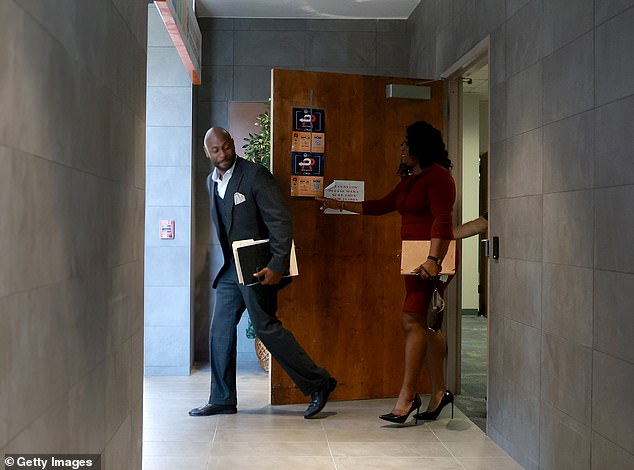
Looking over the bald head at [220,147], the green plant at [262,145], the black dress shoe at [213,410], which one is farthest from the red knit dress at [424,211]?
the green plant at [262,145]

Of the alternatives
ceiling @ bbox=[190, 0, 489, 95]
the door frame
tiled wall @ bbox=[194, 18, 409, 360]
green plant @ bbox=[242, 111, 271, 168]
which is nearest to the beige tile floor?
the door frame

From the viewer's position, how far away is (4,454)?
148 cm

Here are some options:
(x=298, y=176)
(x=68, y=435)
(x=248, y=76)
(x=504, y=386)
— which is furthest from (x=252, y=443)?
(x=248, y=76)

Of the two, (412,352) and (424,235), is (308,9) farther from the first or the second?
(412,352)

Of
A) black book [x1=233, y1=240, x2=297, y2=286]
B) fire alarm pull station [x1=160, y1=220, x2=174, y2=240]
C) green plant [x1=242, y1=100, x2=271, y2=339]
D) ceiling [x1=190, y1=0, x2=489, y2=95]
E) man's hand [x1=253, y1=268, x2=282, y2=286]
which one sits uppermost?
ceiling [x1=190, y1=0, x2=489, y2=95]

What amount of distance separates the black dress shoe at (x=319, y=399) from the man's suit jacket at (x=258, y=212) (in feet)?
2.48

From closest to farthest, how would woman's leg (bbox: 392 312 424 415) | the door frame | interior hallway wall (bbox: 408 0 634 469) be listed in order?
1. interior hallway wall (bbox: 408 0 634 469)
2. woman's leg (bbox: 392 312 424 415)
3. the door frame

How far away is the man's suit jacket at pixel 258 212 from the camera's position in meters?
4.45

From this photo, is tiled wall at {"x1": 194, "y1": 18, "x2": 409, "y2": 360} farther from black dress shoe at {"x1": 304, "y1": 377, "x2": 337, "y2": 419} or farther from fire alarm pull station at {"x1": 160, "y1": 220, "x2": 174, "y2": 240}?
black dress shoe at {"x1": 304, "y1": 377, "x2": 337, "y2": 419}

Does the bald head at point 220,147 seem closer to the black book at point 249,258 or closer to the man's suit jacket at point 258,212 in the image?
the man's suit jacket at point 258,212

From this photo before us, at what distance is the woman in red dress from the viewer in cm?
420

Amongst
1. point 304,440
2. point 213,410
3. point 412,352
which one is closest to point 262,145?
point 213,410

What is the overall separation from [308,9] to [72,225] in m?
4.65

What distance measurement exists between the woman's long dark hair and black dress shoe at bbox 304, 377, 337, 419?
55.0 inches
